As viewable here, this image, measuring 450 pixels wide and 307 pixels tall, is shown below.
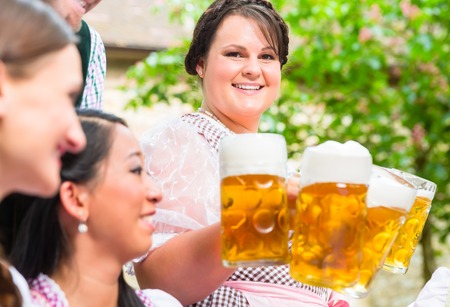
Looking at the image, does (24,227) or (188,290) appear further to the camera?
(188,290)

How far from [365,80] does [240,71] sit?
347 centimetres

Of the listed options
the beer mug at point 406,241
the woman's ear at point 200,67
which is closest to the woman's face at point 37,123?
the beer mug at point 406,241

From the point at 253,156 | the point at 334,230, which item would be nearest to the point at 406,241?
the point at 334,230

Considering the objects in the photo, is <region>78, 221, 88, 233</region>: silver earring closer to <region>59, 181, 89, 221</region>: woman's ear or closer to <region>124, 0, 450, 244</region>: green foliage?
<region>59, 181, 89, 221</region>: woman's ear

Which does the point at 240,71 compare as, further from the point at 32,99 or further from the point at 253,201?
the point at 32,99

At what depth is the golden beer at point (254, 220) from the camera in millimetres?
1609

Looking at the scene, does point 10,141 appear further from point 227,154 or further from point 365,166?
point 365,166

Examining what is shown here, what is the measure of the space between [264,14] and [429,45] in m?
3.12

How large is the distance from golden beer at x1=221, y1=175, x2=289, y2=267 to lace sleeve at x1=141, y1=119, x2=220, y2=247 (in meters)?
0.49

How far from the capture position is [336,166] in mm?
1575

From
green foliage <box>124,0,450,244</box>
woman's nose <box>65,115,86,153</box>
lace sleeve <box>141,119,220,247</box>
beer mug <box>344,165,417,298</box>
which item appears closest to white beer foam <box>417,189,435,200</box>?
beer mug <box>344,165,417,298</box>

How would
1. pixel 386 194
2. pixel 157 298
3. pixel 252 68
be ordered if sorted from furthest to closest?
pixel 252 68
pixel 157 298
pixel 386 194

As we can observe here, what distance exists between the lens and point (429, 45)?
5340mm

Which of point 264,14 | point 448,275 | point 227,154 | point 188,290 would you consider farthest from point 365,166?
point 264,14
